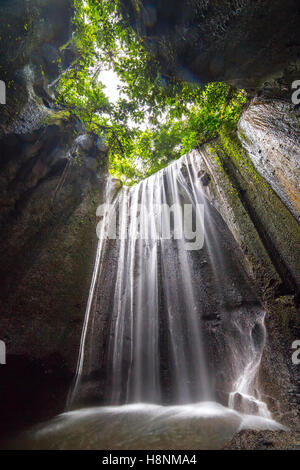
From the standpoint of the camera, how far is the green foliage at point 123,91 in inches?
217

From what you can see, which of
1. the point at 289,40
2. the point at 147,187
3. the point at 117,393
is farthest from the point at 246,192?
the point at 117,393

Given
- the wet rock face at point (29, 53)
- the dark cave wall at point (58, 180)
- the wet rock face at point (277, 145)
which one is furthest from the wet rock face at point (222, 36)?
the wet rock face at point (29, 53)

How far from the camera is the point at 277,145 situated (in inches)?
162

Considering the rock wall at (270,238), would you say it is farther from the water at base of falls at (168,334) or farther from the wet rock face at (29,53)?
the wet rock face at (29,53)

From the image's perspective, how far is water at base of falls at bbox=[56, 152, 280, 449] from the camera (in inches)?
142

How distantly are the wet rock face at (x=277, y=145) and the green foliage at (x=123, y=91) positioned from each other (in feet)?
5.00

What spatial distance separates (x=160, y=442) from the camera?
260 cm

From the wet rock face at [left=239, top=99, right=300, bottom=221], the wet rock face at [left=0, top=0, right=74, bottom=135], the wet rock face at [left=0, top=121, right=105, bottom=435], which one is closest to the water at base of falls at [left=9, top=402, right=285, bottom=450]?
the wet rock face at [left=0, top=121, right=105, bottom=435]

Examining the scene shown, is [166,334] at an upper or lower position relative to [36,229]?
lower

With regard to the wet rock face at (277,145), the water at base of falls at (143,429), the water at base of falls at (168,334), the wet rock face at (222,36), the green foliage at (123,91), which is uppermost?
the green foliage at (123,91)

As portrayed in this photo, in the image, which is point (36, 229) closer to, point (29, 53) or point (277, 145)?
point (29, 53)

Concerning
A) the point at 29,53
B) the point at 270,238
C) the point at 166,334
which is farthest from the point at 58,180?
the point at 270,238

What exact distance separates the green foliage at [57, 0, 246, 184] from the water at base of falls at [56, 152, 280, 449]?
70.0 inches

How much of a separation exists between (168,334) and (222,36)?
7.13m
